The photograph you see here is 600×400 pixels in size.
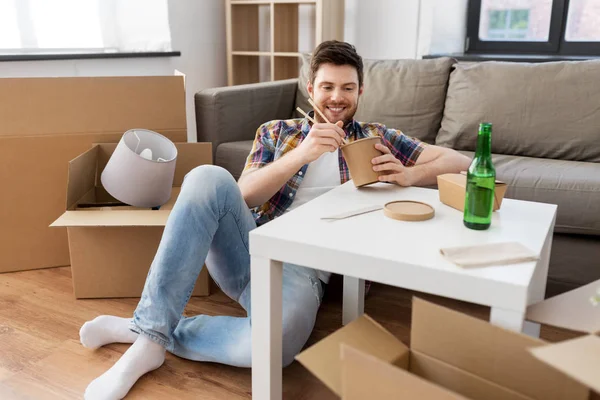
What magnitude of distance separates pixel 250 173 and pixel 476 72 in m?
1.18

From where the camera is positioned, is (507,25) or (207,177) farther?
(507,25)

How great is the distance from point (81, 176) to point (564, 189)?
1.48m

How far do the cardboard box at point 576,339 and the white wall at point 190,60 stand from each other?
232 cm

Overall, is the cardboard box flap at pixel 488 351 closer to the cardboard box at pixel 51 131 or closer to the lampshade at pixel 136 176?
the lampshade at pixel 136 176

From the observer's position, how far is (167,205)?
1.88 m

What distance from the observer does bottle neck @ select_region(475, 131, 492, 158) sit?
3.31 ft

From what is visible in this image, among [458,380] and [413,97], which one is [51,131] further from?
[458,380]

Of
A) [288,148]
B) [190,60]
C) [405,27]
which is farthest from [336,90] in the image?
[190,60]

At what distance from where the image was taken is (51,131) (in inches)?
76.2

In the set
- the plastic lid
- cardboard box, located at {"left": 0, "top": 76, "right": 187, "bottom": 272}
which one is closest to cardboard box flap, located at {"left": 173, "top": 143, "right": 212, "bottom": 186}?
cardboard box, located at {"left": 0, "top": 76, "right": 187, "bottom": 272}

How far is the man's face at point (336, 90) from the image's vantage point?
150 centimetres

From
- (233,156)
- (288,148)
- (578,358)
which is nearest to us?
(578,358)

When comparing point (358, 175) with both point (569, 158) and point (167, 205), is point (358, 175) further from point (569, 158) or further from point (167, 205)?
point (569, 158)

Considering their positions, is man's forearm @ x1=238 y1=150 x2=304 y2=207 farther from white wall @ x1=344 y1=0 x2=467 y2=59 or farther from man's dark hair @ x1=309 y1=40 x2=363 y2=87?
white wall @ x1=344 y1=0 x2=467 y2=59
